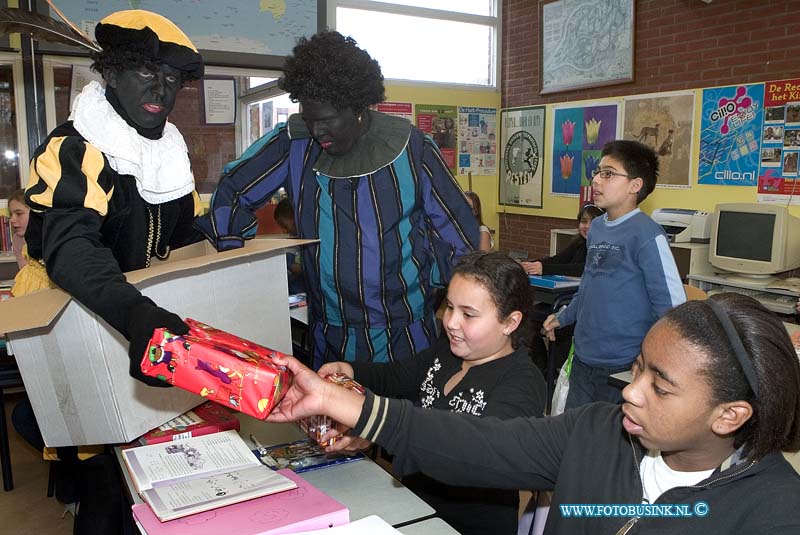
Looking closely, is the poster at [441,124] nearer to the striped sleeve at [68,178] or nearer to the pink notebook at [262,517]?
the striped sleeve at [68,178]

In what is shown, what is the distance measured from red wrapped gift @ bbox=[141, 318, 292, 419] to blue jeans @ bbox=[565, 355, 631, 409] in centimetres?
206

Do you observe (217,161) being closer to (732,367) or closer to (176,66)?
(176,66)

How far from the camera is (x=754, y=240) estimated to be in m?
4.37

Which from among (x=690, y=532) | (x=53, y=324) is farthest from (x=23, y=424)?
(x=690, y=532)

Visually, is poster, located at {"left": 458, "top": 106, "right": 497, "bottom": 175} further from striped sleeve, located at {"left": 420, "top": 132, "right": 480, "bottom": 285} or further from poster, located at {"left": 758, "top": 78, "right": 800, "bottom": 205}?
striped sleeve, located at {"left": 420, "top": 132, "right": 480, "bottom": 285}

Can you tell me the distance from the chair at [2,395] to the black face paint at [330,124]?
1.94 metres

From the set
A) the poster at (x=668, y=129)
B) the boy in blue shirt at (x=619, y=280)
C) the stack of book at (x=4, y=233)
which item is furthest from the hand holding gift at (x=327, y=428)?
the poster at (x=668, y=129)

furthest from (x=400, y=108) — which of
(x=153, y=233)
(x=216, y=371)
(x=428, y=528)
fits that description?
(x=216, y=371)

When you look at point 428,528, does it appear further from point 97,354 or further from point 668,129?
point 668,129

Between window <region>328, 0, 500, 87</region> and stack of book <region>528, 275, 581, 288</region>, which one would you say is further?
window <region>328, 0, 500, 87</region>

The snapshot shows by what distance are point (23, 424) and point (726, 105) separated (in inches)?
193

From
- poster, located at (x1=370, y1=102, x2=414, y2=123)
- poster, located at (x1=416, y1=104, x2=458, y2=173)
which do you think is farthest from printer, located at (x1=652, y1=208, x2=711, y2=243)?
poster, located at (x1=370, y1=102, x2=414, y2=123)

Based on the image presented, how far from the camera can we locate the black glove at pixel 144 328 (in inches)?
42.9

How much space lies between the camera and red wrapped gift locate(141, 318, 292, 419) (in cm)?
106
